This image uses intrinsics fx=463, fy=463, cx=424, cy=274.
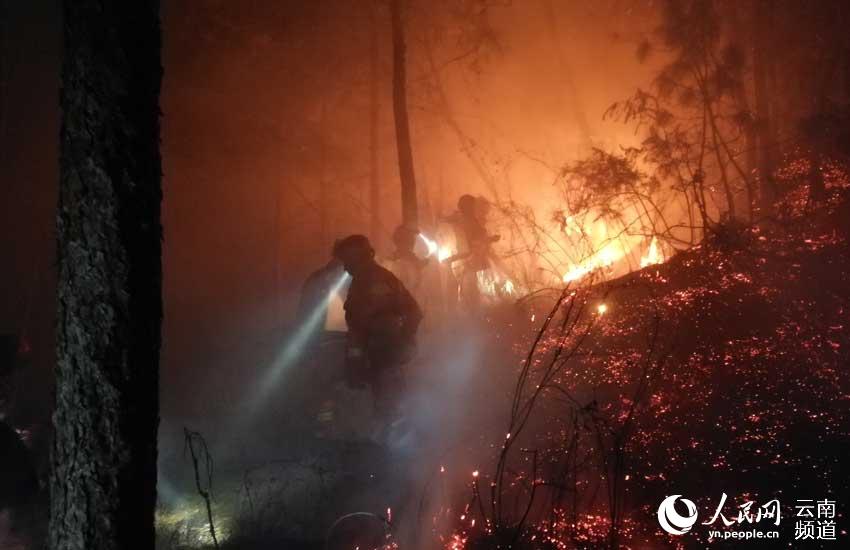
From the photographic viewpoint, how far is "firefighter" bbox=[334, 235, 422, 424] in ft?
18.3

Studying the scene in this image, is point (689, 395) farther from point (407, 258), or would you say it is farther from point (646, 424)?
point (407, 258)

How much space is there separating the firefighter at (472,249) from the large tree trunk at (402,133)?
1.15 m

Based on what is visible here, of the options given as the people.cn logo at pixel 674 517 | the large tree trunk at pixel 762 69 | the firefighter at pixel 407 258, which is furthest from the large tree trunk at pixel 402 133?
the people.cn logo at pixel 674 517

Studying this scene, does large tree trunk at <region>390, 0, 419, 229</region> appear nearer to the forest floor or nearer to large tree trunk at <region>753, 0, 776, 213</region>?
the forest floor

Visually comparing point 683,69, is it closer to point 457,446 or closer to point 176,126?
point 457,446

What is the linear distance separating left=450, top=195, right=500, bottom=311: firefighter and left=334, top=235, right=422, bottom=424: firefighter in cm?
386

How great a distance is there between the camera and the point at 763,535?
8.63ft

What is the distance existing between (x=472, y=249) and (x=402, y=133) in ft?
10.4

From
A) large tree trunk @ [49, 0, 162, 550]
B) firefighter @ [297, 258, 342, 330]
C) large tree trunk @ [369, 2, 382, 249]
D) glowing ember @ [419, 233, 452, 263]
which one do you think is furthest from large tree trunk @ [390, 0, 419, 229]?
large tree trunk @ [49, 0, 162, 550]

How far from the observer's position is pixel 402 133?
10.4 m

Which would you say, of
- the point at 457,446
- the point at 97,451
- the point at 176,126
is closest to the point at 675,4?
the point at 457,446

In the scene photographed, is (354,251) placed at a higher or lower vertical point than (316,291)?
higher

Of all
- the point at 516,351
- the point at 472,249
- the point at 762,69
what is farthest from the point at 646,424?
the point at 762,69

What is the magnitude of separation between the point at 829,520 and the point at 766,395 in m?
0.92
